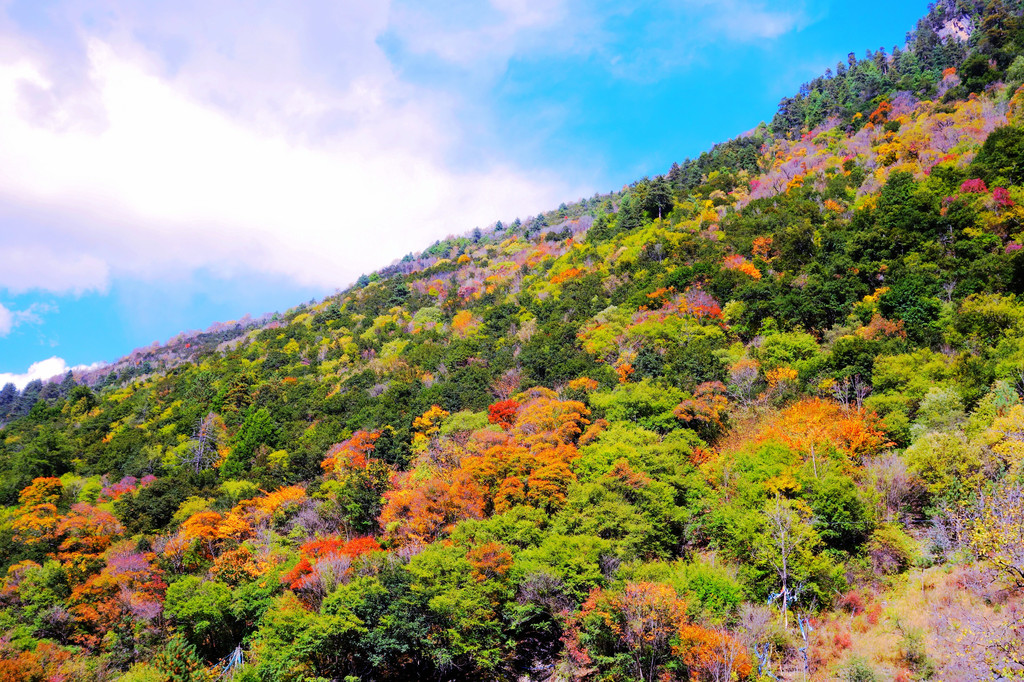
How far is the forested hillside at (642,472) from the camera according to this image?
23.5m

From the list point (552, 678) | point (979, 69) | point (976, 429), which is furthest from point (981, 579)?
point (979, 69)

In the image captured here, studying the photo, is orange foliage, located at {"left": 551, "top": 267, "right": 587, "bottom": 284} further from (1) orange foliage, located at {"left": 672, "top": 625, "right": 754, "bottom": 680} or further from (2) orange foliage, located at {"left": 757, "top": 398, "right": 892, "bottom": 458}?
(1) orange foliage, located at {"left": 672, "top": 625, "right": 754, "bottom": 680}

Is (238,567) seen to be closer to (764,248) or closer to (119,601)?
(119,601)

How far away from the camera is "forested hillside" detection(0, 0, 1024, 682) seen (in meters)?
23.5

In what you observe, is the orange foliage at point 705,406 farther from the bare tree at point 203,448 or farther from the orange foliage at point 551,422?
the bare tree at point 203,448

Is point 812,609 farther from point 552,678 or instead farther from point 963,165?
point 963,165

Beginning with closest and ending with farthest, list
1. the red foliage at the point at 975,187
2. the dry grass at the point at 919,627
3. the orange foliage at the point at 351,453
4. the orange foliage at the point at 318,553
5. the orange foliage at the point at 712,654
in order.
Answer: the dry grass at the point at 919,627
the orange foliage at the point at 712,654
the orange foliage at the point at 318,553
the red foliage at the point at 975,187
the orange foliage at the point at 351,453

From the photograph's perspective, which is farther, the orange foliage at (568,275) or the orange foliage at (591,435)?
the orange foliage at (568,275)

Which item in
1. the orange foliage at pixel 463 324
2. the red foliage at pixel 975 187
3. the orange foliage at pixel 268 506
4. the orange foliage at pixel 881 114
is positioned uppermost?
the orange foliage at pixel 881 114

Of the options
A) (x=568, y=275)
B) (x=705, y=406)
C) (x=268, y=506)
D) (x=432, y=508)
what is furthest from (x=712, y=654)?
(x=568, y=275)

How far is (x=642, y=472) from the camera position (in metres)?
31.8

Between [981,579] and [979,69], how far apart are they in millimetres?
70180

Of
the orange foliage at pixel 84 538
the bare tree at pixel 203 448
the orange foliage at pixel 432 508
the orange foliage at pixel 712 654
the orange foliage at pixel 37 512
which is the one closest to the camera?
the orange foliage at pixel 712 654

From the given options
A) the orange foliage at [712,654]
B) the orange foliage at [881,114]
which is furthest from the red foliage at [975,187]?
the orange foliage at [712,654]
